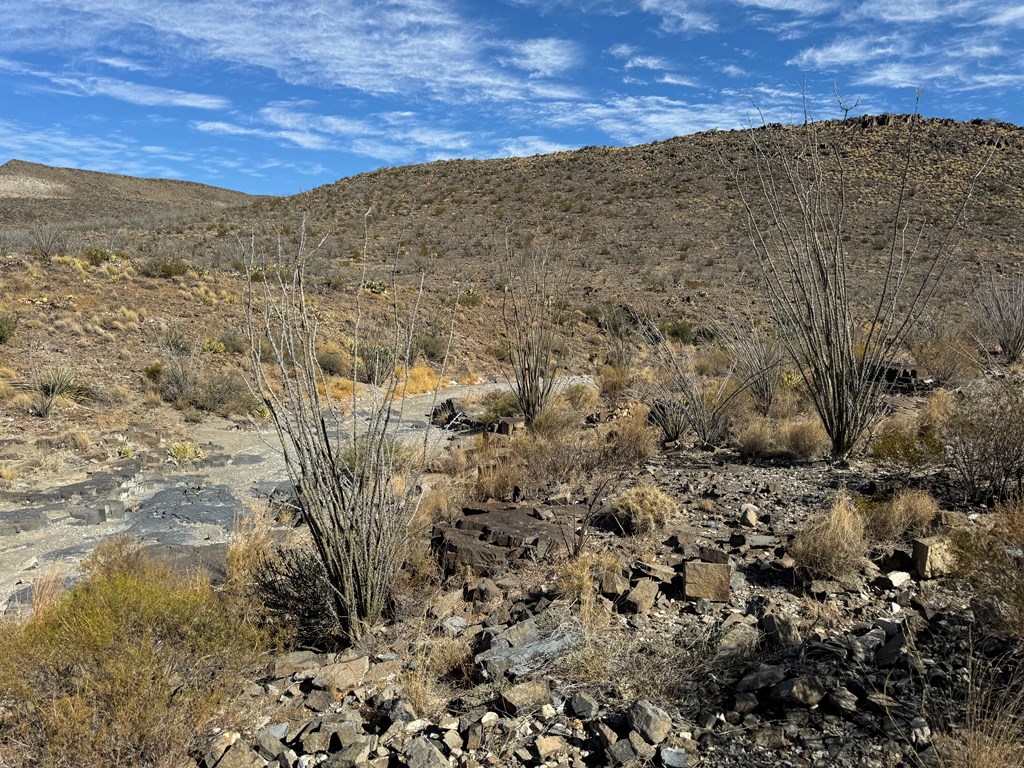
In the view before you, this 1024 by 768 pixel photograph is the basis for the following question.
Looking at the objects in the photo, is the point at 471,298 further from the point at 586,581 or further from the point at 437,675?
the point at 437,675

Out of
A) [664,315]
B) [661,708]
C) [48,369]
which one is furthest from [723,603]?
[664,315]

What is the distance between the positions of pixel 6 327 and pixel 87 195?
60.5m

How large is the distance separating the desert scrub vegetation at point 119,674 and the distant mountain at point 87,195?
2099 inches

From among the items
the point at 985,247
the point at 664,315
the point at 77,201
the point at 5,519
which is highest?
the point at 77,201

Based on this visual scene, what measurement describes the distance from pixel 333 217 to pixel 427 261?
12.9m

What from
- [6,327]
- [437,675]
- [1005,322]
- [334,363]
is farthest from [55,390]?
[1005,322]

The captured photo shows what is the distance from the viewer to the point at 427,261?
32188 mm

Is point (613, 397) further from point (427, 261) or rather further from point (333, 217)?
point (333, 217)

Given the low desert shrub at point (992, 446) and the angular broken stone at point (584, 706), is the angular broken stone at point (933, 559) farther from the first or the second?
the angular broken stone at point (584, 706)

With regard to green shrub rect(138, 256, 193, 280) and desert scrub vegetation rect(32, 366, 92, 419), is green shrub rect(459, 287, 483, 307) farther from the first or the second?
desert scrub vegetation rect(32, 366, 92, 419)

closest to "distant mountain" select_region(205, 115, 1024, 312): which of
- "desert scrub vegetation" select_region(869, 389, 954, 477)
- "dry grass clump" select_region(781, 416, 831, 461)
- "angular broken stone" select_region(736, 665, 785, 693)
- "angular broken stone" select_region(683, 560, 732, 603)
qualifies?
"dry grass clump" select_region(781, 416, 831, 461)

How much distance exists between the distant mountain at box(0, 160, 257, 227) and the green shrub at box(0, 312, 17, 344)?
130 ft

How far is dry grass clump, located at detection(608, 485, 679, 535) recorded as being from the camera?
6062 millimetres

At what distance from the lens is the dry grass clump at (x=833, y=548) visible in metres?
4.78
